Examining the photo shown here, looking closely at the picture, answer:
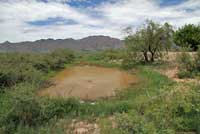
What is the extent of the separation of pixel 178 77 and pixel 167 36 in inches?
291

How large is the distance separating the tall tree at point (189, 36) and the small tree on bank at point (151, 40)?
778cm

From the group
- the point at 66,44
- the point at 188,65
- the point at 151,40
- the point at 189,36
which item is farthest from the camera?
the point at 66,44

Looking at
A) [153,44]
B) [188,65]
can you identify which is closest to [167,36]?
[153,44]

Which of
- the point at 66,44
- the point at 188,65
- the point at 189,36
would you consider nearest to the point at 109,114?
the point at 188,65

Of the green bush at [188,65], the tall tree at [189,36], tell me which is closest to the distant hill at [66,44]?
the tall tree at [189,36]

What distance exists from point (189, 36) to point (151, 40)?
1033 centimetres

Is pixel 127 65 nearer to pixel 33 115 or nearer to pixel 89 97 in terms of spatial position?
pixel 89 97

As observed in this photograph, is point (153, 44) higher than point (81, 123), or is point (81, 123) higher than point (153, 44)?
point (153, 44)

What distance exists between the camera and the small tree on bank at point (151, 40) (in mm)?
19047

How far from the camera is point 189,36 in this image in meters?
27.3

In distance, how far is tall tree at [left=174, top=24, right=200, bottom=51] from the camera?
26750 mm

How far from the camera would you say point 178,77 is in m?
12.7

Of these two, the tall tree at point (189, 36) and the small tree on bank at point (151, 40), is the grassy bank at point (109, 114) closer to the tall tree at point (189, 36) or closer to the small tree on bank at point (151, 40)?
the small tree on bank at point (151, 40)

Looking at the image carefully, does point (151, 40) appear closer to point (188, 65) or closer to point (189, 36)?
point (188, 65)
